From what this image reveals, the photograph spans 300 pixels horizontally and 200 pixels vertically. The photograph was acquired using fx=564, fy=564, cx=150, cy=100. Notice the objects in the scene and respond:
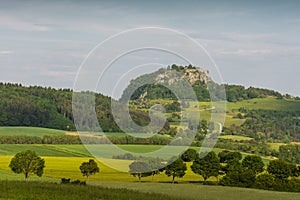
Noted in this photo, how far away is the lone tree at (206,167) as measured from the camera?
249 feet

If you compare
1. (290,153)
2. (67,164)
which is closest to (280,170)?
(67,164)

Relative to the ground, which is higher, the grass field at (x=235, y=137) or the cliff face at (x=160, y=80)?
the grass field at (x=235, y=137)

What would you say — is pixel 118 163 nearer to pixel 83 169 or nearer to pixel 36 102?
pixel 83 169

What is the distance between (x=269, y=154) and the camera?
121562mm

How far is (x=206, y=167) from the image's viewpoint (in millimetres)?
76500

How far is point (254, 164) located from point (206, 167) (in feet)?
31.5

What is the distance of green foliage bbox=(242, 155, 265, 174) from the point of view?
8144 cm

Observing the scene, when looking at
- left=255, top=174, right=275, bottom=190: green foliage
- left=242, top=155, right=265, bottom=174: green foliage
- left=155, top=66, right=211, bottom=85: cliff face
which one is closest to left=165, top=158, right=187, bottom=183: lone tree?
left=255, top=174, right=275, bottom=190: green foliage

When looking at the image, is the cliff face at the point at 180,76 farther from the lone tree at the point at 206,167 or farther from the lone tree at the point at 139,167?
the lone tree at the point at 206,167

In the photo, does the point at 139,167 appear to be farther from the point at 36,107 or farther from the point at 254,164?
the point at 36,107

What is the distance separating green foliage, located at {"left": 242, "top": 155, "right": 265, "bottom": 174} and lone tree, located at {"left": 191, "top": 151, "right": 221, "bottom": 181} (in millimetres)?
5776

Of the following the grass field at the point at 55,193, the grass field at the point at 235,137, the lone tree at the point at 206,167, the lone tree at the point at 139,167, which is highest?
the grass field at the point at 235,137

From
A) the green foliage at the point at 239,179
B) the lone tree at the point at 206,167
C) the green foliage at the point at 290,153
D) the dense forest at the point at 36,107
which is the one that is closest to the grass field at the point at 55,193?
the green foliage at the point at 239,179

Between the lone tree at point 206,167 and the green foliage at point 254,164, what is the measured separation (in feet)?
18.9
